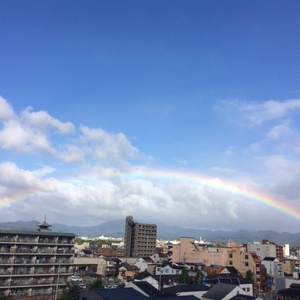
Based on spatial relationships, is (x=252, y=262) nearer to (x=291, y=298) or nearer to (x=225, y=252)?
(x=225, y=252)

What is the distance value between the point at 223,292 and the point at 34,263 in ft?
68.5

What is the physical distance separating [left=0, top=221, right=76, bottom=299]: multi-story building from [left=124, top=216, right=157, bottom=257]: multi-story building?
49816 mm

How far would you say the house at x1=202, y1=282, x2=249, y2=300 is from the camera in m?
27.2

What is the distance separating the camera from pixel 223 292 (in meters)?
27.8

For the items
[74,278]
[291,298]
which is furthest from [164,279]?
[291,298]

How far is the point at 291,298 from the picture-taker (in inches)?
1153

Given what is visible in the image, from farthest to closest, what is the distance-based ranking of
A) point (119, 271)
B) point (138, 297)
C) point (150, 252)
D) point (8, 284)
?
point (150, 252), point (119, 271), point (8, 284), point (138, 297)

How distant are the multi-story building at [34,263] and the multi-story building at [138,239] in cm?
4982

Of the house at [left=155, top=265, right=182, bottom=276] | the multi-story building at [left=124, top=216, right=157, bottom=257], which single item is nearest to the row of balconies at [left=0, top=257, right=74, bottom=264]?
the house at [left=155, top=265, right=182, bottom=276]

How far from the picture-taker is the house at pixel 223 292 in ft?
89.4

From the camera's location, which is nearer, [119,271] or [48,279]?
[48,279]

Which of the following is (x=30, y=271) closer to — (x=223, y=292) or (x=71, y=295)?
(x=71, y=295)

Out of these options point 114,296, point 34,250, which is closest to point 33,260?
point 34,250

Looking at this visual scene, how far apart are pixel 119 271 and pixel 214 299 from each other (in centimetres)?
3013
